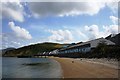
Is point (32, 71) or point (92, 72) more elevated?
point (92, 72)

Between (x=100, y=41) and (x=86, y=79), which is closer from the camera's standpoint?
(x=86, y=79)

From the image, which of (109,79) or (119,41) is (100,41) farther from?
(109,79)

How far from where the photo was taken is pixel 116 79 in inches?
786

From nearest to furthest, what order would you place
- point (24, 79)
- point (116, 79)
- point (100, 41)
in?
point (116, 79)
point (24, 79)
point (100, 41)

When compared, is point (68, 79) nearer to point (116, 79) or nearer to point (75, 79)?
point (75, 79)

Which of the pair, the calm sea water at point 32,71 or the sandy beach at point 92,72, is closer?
the sandy beach at point 92,72

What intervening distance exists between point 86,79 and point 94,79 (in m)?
0.94

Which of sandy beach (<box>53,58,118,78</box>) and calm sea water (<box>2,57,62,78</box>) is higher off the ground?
sandy beach (<box>53,58,118,78</box>)

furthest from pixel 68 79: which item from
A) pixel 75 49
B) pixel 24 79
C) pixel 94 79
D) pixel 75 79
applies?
pixel 75 49

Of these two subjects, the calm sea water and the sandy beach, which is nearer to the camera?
the sandy beach

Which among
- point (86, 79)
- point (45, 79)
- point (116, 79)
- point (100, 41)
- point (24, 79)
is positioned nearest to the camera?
point (116, 79)

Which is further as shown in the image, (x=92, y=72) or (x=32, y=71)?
(x=32, y=71)

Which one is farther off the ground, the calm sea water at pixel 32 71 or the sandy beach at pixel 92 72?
the sandy beach at pixel 92 72

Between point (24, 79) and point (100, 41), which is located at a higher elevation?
point (100, 41)
